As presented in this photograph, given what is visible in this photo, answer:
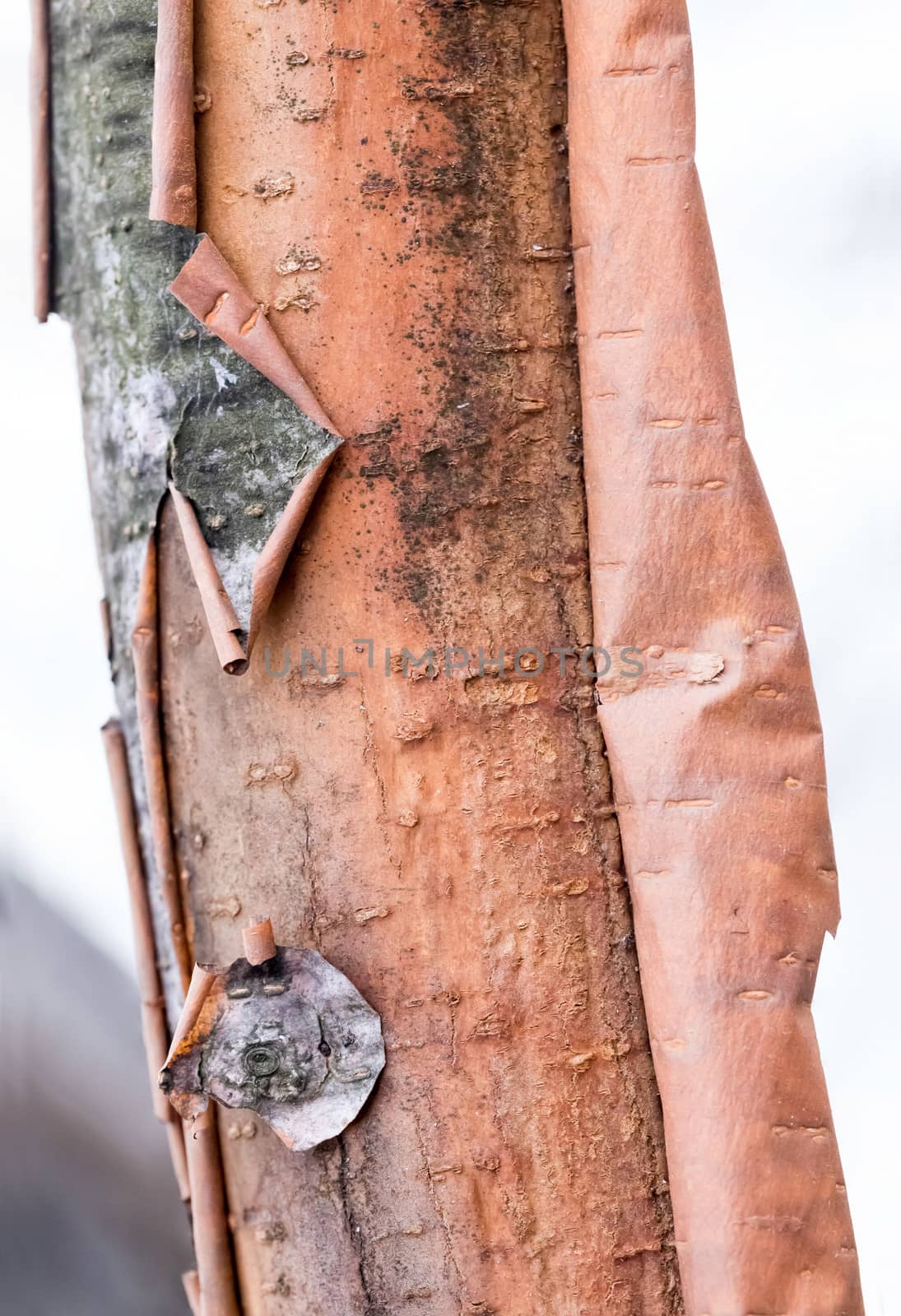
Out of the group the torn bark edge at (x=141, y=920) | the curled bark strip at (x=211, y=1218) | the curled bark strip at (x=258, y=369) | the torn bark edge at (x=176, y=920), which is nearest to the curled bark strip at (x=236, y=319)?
the curled bark strip at (x=258, y=369)

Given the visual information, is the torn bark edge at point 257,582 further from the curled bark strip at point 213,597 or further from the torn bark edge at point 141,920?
the torn bark edge at point 141,920

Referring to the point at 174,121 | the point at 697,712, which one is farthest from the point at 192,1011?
the point at 174,121

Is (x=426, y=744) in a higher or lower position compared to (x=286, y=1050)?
higher

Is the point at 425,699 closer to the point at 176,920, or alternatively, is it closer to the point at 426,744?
the point at 426,744

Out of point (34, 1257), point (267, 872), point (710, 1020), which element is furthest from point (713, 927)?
point (34, 1257)

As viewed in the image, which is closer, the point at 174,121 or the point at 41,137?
the point at 174,121

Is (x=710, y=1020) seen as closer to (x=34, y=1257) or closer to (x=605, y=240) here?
(x=605, y=240)
